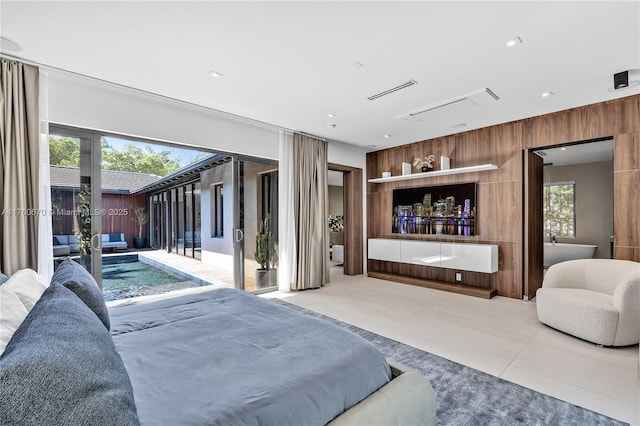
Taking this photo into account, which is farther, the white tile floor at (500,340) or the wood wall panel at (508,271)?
the wood wall panel at (508,271)

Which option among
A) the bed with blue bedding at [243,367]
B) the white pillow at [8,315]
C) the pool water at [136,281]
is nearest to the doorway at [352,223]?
the pool water at [136,281]

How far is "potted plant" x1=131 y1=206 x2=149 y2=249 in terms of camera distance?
5203 mm

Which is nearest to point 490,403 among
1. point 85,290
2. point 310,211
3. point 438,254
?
point 85,290

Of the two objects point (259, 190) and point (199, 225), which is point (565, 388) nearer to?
point (259, 190)

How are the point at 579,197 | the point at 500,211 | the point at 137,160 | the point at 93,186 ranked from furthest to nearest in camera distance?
1. the point at 579,197
2. the point at 500,211
3. the point at 137,160
4. the point at 93,186

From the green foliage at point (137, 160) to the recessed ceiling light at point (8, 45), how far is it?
112 centimetres

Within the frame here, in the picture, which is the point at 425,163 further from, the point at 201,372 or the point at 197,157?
the point at 201,372

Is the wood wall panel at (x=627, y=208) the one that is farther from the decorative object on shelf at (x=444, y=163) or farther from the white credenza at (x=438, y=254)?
the decorative object on shelf at (x=444, y=163)

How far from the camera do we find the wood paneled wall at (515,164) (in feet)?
11.6

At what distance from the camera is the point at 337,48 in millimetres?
2555

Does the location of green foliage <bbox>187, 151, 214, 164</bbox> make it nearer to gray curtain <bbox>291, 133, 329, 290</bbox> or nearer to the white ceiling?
gray curtain <bbox>291, 133, 329, 290</bbox>

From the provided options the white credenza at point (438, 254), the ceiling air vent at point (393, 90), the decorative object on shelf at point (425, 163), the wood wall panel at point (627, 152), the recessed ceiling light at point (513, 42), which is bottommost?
the white credenza at point (438, 254)

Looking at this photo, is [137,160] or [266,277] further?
[266,277]

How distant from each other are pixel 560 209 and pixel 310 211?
6.17m
